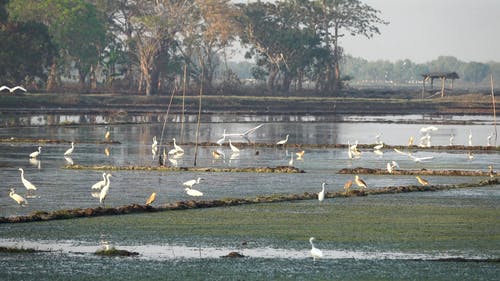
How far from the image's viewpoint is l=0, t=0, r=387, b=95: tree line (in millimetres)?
93312

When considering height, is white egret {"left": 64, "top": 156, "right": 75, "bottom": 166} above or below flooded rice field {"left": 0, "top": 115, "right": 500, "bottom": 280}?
below

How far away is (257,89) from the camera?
118 m

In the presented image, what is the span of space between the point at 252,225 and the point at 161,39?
8051cm

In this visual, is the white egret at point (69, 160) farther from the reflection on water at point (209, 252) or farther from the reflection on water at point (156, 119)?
the reflection on water at point (156, 119)

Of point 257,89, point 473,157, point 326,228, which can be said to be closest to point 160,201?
point 326,228

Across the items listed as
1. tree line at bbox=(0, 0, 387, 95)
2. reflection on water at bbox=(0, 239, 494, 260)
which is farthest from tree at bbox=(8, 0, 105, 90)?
reflection on water at bbox=(0, 239, 494, 260)

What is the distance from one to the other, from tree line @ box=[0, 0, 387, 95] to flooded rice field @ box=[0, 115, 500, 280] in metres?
44.2

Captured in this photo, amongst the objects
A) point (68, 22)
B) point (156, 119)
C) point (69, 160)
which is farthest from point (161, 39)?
point (69, 160)

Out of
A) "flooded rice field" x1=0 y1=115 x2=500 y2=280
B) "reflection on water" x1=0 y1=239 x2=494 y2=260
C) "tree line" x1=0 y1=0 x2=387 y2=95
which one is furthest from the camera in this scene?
"tree line" x1=0 y1=0 x2=387 y2=95

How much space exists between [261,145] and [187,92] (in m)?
53.0

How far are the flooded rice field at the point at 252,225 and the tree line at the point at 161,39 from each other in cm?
4425

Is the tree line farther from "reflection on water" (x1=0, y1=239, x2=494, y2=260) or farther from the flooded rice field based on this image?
"reflection on water" (x1=0, y1=239, x2=494, y2=260)

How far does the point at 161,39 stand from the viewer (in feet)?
→ 350

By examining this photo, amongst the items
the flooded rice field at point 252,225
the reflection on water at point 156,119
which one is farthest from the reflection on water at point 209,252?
the reflection on water at point 156,119
